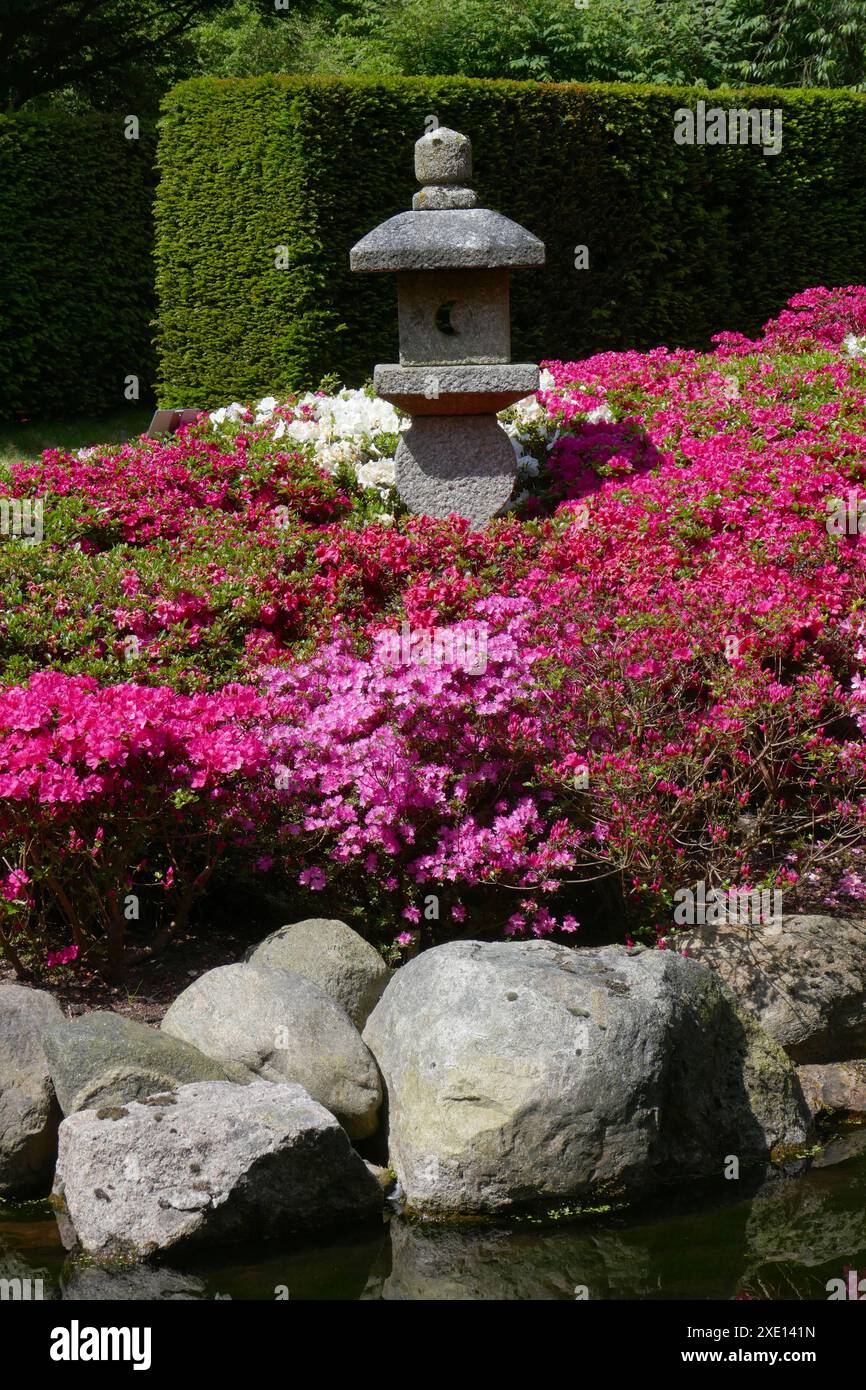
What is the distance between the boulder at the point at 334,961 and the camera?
4.62m

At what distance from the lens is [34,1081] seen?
411 cm

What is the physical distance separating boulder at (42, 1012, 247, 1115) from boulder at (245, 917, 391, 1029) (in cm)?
50

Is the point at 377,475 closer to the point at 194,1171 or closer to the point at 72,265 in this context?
the point at 194,1171

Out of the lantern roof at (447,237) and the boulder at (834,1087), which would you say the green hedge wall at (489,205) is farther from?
the boulder at (834,1087)

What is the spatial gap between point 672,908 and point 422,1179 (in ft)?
5.11

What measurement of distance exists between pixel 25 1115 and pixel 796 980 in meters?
2.44

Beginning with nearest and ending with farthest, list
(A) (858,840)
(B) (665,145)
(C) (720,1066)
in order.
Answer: (C) (720,1066) < (A) (858,840) < (B) (665,145)

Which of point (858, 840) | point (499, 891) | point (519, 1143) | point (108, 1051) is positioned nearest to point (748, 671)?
point (858, 840)

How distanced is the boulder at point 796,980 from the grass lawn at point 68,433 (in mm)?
9819

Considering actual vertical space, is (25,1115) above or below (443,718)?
below

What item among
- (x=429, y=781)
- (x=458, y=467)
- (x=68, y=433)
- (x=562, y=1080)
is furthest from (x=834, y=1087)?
(x=68, y=433)

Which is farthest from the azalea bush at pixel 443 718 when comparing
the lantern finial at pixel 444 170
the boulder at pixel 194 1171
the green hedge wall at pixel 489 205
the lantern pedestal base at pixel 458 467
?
the green hedge wall at pixel 489 205

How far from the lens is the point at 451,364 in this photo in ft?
24.8

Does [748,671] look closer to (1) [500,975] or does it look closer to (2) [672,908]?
(2) [672,908]
